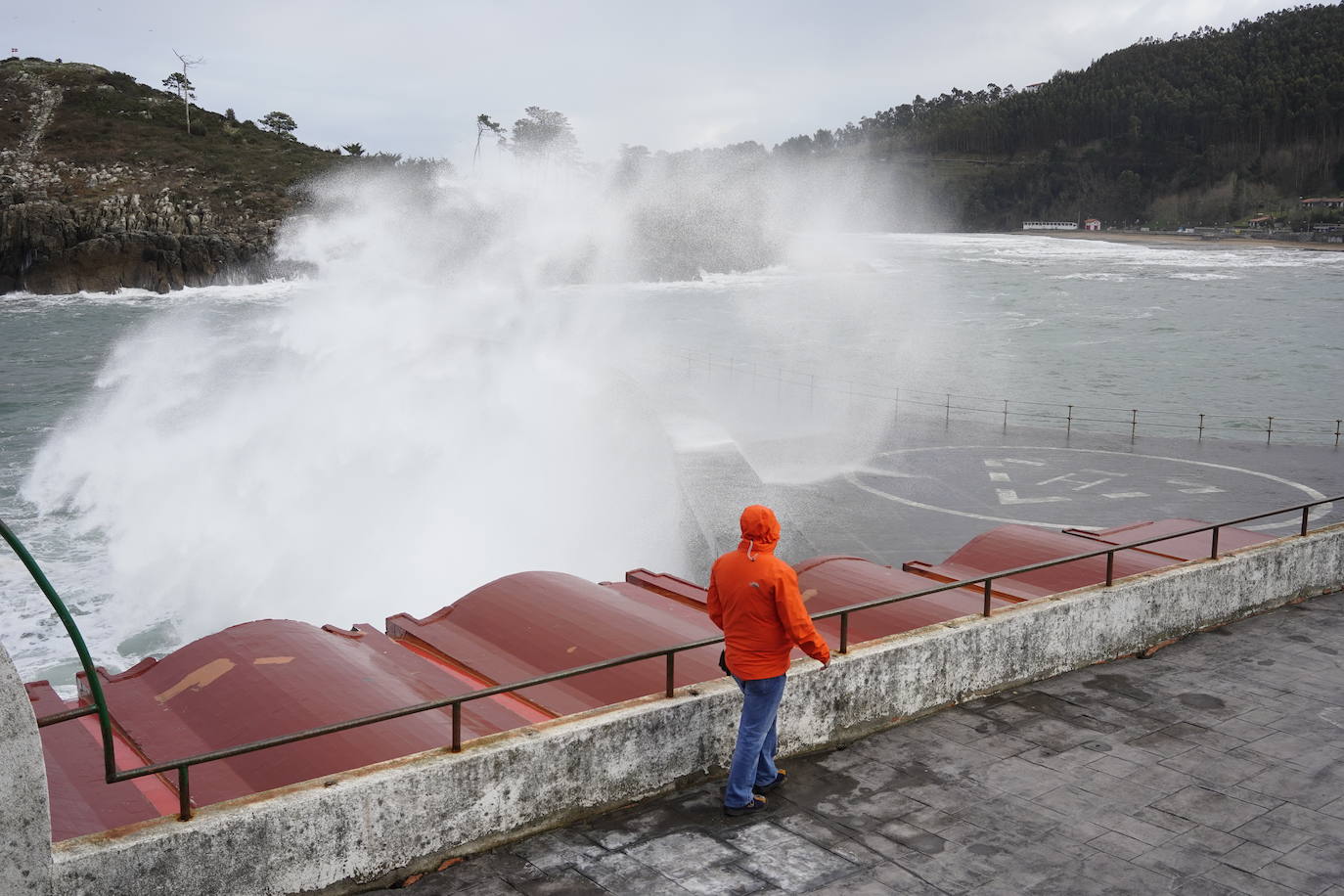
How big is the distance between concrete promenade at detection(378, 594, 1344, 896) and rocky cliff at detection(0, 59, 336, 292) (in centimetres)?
8210

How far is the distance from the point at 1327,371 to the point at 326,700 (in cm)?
5599

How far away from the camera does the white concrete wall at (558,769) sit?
4008 millimetres

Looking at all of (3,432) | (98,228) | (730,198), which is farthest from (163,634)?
(730,198)

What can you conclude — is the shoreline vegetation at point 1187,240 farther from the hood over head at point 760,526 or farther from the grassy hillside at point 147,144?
the hood over head at point 760,526

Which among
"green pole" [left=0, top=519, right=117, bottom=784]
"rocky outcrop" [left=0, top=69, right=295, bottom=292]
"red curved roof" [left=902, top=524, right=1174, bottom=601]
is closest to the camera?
"green pole" [left=0, top=519, right=117, bottom=784]

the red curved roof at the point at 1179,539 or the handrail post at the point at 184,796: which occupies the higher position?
the handrail post at the point at 184,796

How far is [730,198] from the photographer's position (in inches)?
5330

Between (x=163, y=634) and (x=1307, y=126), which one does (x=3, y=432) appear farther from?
(x=1307, y=126)

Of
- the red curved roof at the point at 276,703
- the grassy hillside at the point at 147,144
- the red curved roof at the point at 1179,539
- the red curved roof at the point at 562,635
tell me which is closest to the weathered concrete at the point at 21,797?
the red curved roof at the point at 276,703

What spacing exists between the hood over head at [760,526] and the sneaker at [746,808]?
4.25 ft

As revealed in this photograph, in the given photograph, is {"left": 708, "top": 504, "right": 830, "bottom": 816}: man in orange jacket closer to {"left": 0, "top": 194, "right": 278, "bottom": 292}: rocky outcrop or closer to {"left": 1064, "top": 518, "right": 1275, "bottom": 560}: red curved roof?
{"left": 1064, "top": 518, "right": 1275, "bottom": 560}: red curved roof

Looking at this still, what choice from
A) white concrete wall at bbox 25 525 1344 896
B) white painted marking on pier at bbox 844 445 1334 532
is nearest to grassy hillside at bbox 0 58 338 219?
white painted marking on pier at bbox 844 445 1334 532

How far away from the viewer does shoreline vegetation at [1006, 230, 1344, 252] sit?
134375 mm

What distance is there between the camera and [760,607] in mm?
4828
